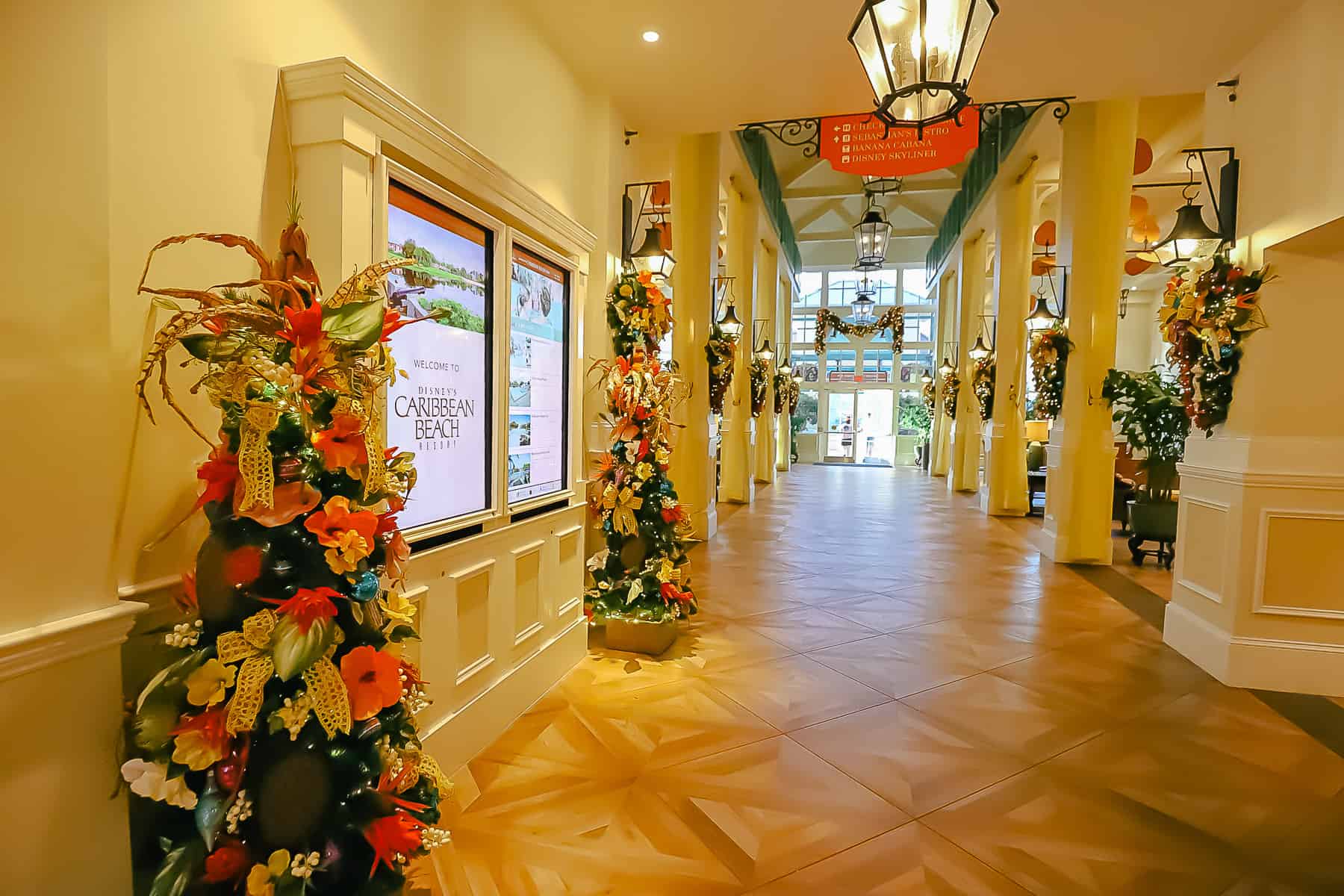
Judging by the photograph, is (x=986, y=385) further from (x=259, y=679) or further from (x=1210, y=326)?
(x=259, y=679)

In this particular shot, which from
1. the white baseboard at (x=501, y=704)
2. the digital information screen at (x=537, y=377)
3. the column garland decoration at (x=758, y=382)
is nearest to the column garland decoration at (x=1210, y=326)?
the digital information screen at (x=537, y=377)

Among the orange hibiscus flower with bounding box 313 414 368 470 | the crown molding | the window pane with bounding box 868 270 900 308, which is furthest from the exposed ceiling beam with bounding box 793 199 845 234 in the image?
the crown molding

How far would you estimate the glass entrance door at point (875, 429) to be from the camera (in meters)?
20.6

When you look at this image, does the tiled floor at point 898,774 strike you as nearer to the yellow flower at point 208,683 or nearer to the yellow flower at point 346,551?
the yellow flower at point 208,683

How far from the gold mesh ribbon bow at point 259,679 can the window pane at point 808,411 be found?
20434mm

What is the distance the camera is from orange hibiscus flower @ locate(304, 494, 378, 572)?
4.61 feet

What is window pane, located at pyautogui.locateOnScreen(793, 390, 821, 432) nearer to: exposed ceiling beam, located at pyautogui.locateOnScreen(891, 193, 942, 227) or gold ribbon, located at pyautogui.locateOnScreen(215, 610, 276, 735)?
exposed ceiling beam, located at pyautogui.locateOnScreen(891, 193, 942, 227)

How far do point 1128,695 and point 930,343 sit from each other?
16.7 m

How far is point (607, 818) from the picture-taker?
2297 mm

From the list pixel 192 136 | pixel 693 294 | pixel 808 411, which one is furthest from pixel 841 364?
pixel 192 136

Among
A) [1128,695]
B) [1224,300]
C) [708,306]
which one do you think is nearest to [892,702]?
[1128,695]

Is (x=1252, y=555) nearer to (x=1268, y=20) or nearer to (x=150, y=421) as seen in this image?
(x=1268, y=20)

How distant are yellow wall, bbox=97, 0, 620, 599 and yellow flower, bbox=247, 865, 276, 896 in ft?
2.25

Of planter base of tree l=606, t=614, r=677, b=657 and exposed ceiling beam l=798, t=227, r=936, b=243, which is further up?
exposed ceiling beam l=798, t=227, r=936, b=243
